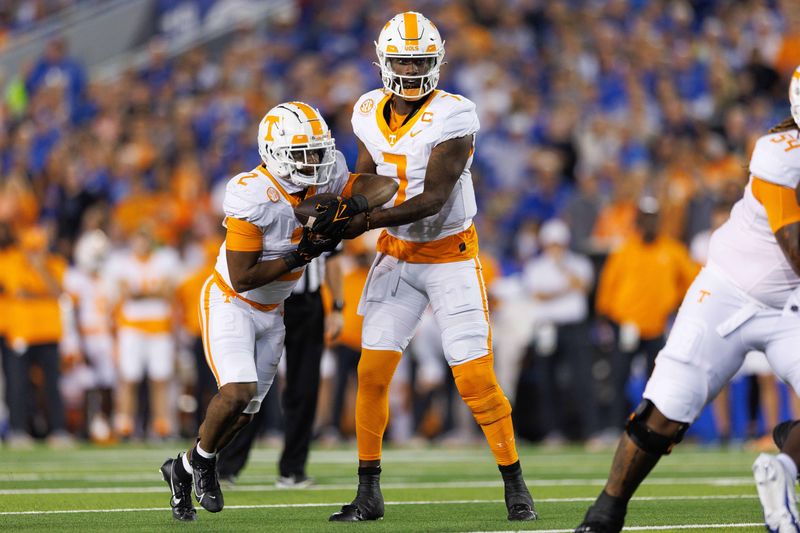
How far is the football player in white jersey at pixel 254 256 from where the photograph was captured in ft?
19.6

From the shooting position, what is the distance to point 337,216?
5805 millimetres

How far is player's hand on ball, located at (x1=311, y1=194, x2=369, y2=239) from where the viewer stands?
5.80 meters

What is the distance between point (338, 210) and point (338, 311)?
218 centimetres

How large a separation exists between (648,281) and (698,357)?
6.87m

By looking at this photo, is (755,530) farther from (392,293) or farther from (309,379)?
(309,379)

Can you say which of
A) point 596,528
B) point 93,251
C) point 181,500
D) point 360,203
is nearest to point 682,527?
point 596,528

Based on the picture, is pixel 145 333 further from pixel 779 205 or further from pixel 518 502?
pixel 779 205

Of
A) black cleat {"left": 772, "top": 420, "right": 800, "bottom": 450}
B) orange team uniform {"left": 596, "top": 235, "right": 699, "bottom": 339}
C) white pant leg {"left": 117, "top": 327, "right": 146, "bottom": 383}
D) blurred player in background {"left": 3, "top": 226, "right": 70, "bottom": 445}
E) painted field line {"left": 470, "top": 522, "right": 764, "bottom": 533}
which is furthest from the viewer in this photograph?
white pant leg {"left": 117, "top": 327, "right": 146, "bottom": 383}

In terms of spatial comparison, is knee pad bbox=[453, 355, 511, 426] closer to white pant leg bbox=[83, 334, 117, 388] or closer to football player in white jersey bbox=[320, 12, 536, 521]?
football player in white jersey bbox=[320, 12, 536, 521]

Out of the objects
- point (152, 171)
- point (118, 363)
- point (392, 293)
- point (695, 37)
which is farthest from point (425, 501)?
point (695, 37)

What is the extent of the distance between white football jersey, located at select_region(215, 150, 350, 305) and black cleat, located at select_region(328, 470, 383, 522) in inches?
34.9

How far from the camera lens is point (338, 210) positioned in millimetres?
5812

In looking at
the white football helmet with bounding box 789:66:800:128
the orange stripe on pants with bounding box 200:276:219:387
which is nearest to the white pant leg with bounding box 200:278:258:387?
the orange stripe on pants with bounding box 200:276:219:387

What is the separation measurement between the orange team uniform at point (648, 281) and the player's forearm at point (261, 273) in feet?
20.6
